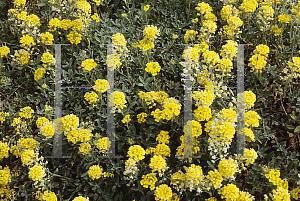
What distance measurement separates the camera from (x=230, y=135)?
2.57m

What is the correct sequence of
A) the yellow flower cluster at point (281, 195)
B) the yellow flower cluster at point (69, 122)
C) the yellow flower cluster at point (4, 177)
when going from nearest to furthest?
1. the yellow flower cluster at point (281, 195)
2. the yellow flower cluster at point (69, 122)
3. the yellow flower cluster at point (4, 177)

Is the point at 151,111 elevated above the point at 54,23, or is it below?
below

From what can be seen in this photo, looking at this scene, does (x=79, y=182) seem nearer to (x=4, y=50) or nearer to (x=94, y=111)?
(x=94, y=111)

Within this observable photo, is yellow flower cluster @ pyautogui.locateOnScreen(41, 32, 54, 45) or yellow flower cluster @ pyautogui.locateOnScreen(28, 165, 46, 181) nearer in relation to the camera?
yellow flower cluster @ pyautogui.locateOnScreen(28, 165, 46, 181)

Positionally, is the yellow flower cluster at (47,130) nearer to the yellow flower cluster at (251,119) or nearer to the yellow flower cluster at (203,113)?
the yellow flower cluster at (203,113)

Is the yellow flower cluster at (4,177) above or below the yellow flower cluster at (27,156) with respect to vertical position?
below

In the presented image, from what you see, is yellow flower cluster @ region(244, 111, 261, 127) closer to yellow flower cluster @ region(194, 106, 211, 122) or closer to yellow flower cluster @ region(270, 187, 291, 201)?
yellow flower cluster @ region(194, 106, 211, 122)

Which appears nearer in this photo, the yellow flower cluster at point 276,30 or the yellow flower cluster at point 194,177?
the yellow flower cluster at point 194,177

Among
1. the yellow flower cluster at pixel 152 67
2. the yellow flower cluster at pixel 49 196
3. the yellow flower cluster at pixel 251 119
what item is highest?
the yellow flower cluster at pixel 152 67

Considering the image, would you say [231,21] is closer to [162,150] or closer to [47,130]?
[162,150]

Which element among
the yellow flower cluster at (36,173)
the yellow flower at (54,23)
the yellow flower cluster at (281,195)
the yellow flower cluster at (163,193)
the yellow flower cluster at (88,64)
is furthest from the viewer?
the yellow flower at (54,23)

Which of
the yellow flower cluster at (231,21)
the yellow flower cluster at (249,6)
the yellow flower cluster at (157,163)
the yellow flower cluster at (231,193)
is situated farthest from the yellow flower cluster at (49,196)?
the yellow flower cluster at (249,6)

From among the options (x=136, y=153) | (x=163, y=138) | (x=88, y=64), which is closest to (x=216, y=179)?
(x=163, y=138)

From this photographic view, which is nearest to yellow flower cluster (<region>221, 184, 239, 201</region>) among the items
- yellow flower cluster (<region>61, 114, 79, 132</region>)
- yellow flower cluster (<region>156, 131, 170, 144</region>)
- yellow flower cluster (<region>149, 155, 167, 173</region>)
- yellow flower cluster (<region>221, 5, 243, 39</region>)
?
yellow flower cluster (<region>149, 155, 167, 173</region>)
